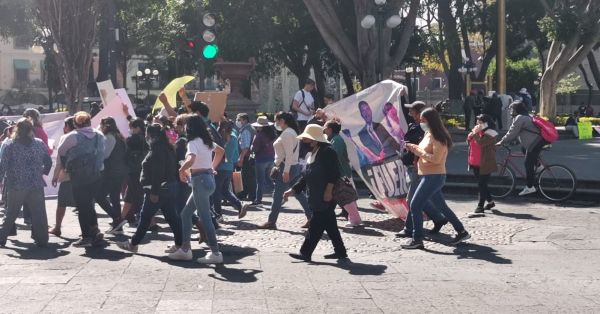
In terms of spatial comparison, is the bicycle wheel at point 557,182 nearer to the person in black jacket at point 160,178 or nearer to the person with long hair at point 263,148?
the person with long hair at point 263,148

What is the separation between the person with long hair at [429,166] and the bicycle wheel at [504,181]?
5.00 m

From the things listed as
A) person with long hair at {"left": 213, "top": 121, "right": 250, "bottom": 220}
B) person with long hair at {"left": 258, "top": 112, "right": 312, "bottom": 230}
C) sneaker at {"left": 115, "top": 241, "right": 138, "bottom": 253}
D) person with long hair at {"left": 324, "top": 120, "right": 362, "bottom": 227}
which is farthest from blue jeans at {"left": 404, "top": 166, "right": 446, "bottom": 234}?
sneaker at {"left": 115, "top": 241, "right": 138, "bottom": 253}

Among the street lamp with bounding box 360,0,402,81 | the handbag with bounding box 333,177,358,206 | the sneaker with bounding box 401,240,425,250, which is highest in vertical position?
the street lamp with bounding box 360,0,402,81

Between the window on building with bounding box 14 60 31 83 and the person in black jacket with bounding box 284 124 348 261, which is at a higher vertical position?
the window on building with bounding box 14 60 31 83

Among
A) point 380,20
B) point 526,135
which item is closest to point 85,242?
point 526,135

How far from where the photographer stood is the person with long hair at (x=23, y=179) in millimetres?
10859

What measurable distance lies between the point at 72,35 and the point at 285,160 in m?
19.3

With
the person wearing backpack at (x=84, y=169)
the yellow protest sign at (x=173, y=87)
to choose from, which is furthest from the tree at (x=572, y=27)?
the person wearing backpack at (x=84, y=169)

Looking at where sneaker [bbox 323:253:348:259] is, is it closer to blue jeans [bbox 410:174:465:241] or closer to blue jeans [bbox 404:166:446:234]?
blue jeans [bbox 410:174:465:241]

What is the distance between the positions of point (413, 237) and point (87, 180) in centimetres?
406

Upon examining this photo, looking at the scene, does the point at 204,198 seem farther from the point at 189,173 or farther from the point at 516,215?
the point at 516,215

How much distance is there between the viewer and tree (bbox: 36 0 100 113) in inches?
1138

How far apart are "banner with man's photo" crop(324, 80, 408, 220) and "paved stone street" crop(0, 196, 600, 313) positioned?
552 millimetres

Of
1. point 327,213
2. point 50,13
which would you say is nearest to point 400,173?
point 327,213
